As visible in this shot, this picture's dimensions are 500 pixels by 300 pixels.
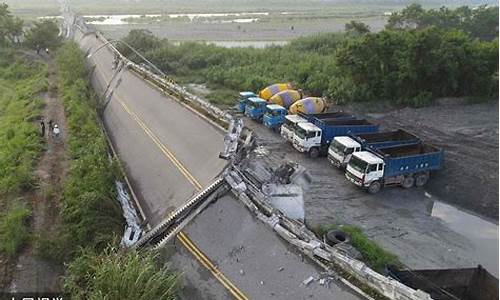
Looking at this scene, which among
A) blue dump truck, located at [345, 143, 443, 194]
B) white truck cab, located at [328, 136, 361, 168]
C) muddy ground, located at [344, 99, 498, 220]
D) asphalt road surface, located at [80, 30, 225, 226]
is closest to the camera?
asphalt road surface, located at [80, 30, 225, 226]

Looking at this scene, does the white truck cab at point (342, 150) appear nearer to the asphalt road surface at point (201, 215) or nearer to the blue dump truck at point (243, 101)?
the asphalt road surface at point (201, 215)

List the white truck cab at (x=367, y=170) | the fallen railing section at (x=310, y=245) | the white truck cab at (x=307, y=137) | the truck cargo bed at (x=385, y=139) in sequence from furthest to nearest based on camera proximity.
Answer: the white truck cab at (x=307, y=137) < the truck cargo bed at (x=385, y=139) < the white truck cab at (x=367, y=170) < the fallen railing section at (x=310, y=245)

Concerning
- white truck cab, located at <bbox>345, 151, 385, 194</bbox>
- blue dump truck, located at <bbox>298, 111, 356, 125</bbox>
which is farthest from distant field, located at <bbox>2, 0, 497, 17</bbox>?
white truck cab, located at <bbox>345, 151, 385, 194</bbox>

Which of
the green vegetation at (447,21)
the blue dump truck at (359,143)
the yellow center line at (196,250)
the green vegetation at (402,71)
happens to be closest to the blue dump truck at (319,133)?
the blue dump truck at (359,143)

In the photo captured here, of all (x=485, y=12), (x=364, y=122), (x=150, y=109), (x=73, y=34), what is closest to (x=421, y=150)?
(x=364, y=122)

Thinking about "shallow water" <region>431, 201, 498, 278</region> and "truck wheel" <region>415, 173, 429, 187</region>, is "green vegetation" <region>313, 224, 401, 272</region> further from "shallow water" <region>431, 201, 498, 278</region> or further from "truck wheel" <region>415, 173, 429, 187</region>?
"truck wheel" <region>415, 173, 429, 187</region>

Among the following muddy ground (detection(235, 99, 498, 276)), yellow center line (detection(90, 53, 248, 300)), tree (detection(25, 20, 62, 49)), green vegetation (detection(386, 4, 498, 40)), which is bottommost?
muddy ground (detection(235, 99, 498, 276))
